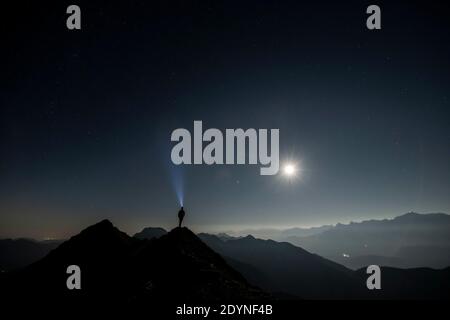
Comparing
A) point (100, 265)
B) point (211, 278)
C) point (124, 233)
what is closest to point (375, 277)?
point (211, 278)

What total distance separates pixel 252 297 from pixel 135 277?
7743mm

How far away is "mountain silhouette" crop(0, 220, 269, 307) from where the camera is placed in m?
14.4

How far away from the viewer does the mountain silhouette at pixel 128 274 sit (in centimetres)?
1438

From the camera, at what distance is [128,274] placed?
1878cm

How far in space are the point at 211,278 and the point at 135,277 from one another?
17.0ft

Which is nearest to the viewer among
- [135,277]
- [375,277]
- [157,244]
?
[375,277]

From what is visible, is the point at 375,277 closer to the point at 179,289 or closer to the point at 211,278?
the point at 211,278

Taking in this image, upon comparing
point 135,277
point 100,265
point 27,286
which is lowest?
point 27,286

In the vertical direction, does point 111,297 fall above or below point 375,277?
below
